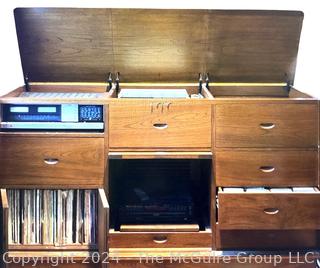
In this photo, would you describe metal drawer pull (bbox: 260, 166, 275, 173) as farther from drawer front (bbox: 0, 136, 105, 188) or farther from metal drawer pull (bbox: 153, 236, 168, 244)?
drawer front (bbox: 0, 136, 105, 188)

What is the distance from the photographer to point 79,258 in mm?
1832

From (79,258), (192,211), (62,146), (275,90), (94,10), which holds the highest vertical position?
(94,10)

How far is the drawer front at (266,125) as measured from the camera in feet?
5.79

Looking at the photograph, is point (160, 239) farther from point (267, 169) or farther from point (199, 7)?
point (199, 7)

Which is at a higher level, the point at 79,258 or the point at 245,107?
the point at 245,107

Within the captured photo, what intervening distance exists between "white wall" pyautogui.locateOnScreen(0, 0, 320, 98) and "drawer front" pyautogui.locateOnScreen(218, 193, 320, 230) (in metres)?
0.65

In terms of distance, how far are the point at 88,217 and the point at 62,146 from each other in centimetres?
32

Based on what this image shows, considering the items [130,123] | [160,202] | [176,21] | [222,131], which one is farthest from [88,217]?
[176,21]

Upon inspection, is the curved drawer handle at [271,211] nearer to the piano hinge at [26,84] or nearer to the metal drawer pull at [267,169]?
the metal drawer pull at [267,169]

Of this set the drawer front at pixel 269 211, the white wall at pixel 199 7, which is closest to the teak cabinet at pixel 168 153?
the drawer front at pixel 269 211

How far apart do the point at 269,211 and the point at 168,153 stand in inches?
18.2

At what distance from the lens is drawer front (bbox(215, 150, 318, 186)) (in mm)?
1794

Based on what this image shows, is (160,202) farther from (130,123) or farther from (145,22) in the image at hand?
(145,22)

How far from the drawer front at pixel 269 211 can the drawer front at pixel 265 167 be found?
0.22ft
